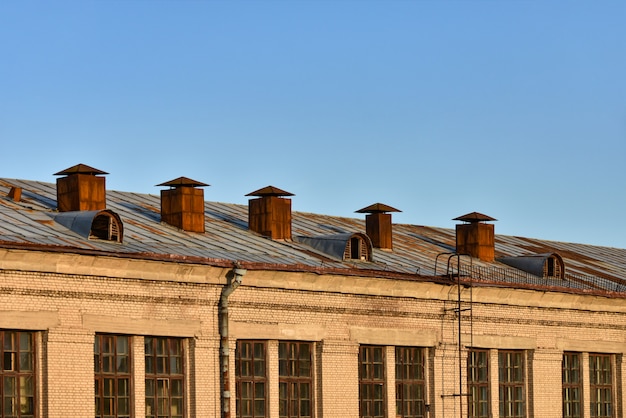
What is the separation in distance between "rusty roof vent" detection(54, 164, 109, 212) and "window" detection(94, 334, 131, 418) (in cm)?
425

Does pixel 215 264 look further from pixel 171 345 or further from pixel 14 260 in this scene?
pixel 14 260

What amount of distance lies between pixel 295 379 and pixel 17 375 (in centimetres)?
720

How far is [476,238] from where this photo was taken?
4109 centimetres

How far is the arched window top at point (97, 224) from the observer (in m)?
29.7

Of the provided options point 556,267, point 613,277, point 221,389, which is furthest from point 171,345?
point 613,277

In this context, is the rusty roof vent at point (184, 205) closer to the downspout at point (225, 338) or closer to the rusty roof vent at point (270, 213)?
the rusty roof vent at point (270, 213)

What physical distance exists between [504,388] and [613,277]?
269 inches

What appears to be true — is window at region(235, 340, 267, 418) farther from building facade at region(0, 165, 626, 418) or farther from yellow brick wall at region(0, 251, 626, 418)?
yellow brick wall at region(0, 251, 626, 418)

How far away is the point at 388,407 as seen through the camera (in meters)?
34.1

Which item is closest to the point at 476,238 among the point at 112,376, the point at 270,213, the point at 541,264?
the point at 541,264

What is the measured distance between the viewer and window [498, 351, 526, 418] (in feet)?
123

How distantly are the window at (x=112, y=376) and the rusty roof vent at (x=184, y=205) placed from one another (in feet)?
17.9

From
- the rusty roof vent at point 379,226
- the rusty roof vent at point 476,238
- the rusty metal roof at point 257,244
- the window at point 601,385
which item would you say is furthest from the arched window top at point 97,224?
the window at point 601,385

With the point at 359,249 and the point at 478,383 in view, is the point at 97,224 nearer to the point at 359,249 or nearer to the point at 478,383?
the point at 359,249
